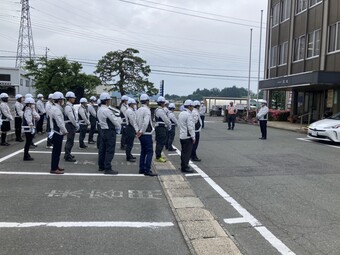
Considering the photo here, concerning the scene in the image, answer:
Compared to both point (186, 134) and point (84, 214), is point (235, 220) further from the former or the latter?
point (186, 134)

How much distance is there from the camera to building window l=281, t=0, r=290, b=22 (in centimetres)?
3163

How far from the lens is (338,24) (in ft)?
76.5

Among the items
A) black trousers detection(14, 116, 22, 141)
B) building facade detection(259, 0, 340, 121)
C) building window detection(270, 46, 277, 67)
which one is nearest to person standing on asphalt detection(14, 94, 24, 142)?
black trousers detection(14, 116, 22, 141)

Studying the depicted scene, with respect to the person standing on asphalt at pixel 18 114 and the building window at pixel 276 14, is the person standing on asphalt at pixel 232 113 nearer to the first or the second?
the person standing on asphalt at pixel 18 114

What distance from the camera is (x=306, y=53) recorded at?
89.8 feet

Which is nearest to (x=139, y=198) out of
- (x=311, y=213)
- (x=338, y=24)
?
(x=311, y=213)

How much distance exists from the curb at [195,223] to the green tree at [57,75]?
27016 mm

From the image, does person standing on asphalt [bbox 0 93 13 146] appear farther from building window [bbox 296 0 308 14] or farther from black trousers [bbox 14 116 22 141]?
building window [bbox 296 0 308 14]

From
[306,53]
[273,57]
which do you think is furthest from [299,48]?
[273,57]

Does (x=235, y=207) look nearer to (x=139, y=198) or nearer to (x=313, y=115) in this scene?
(x=139, y=198)

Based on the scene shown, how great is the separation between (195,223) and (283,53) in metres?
28.9

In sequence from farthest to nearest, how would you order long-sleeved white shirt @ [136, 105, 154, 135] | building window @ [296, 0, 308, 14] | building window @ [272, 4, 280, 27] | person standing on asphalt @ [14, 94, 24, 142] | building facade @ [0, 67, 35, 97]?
building facade @ [0, 67, 35, 97] → building window @ [272, 4, 280, 27] → building window @ [296, 0, 308, 14] → person standing on asphalt @ [14, 94, 24, 142] → long-sleeved white shirt @ [136, 105, 154, 135]

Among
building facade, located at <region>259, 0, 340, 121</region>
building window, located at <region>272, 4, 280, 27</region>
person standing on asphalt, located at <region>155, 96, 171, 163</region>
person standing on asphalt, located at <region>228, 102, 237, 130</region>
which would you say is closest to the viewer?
person standing on asphalt, located at <region>155, 96, 171, 163</region>

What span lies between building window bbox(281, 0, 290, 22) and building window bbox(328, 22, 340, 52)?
25.5 feet
